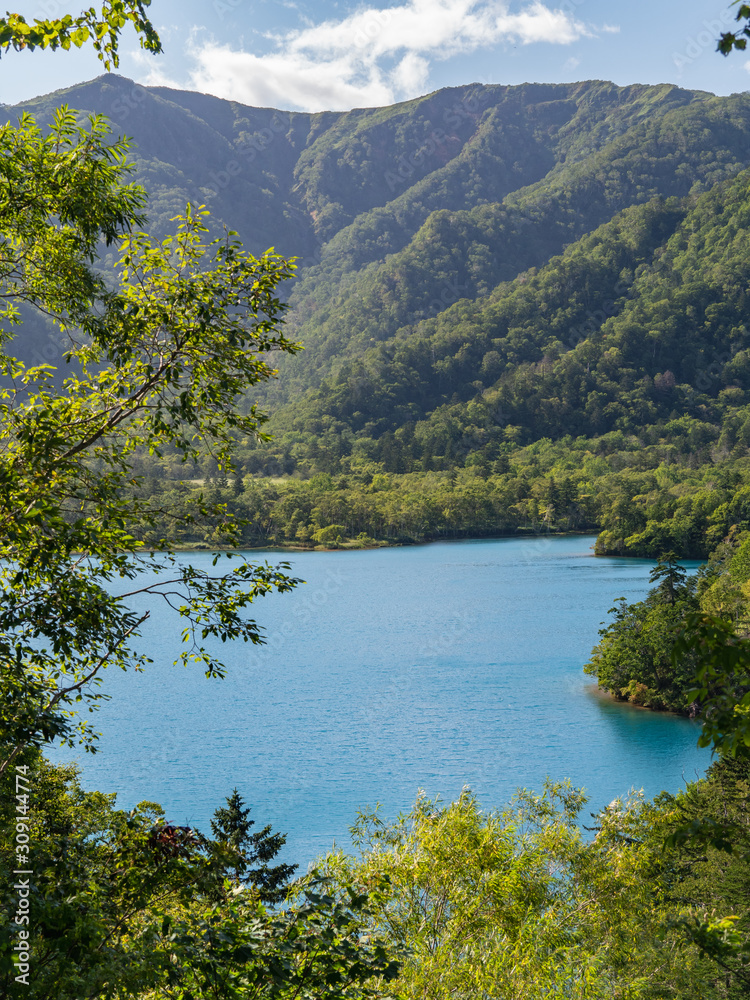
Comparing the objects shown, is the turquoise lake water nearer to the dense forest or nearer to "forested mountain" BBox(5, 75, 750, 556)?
the dense forest

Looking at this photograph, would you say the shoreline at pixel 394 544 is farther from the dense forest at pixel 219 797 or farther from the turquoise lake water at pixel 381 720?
the dense forest at pixel 219 797

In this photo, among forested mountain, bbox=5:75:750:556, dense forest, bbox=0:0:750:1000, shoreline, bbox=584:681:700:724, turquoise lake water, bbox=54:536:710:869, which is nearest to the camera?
dense forest, bbox=0:0:750:1000

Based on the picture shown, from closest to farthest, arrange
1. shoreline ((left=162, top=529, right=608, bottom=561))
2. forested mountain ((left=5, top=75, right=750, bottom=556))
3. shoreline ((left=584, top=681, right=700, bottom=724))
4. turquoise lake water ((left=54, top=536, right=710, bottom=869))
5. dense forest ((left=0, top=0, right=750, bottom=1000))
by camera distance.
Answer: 1. dense forest ((left=0, top=0, right=750, bottom=1000))
2. turquoise lake water ((left=54, top=536, right=710, bottom=869))
3. shoreline ((left=584, top=681, right=700, bottom=724))
4. shoreline ((left=162, top=529, right=608, bottom=561))
5. forested mountain ((left=5, top=75, right=750, bottom=556))

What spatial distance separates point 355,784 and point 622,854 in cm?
1213

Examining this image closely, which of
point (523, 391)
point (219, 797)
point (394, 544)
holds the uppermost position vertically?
point (523, 391)

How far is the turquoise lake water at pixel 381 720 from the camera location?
23.4 m

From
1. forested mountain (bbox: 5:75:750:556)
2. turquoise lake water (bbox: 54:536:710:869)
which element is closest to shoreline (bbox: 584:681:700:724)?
turquoise lake water (bbox: 54:536:710:869)

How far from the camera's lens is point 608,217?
198500 mm

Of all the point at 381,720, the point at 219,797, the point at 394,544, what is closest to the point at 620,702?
the point at 381,720

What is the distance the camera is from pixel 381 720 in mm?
29906

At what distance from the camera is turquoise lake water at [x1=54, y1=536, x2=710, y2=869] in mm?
23391

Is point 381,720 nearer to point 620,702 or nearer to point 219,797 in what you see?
point 219,797

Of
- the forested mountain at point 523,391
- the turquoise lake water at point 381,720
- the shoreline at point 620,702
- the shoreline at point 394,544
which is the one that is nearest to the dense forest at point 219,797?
the shoreline at point 620,702

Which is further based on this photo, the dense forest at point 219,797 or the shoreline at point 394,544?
the shoreline at point 394,544
